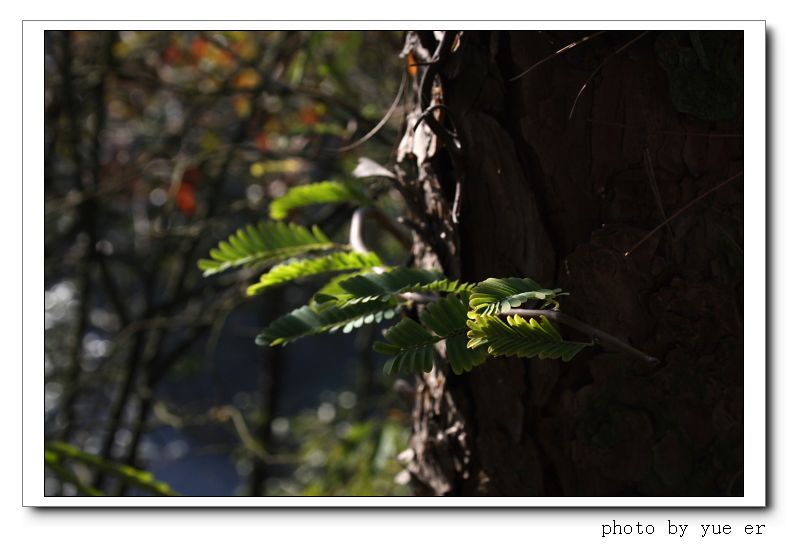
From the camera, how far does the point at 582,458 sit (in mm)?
844

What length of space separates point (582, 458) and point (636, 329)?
15 centimetres

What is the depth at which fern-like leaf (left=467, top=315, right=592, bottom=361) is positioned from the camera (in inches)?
25.6

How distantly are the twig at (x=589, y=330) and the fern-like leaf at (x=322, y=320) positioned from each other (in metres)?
0.13

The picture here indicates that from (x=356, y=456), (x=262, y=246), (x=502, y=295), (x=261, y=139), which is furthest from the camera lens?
(x=261, y=139)

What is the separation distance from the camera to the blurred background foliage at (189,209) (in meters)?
1.90

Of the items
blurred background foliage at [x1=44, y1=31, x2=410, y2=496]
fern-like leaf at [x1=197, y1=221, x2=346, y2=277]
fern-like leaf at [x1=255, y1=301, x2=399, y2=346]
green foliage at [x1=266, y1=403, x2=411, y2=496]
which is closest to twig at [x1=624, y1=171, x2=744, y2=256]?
fern-like leaf at [x1=255, y1=301, x2=399, y2=346]

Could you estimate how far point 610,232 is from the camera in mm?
795

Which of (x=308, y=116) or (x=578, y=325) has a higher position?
(x=308, y=116)

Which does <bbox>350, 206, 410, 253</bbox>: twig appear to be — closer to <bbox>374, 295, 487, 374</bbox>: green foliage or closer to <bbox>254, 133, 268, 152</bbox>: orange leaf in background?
<bbox>374, 295, 487, 374</bbox>: green foliage

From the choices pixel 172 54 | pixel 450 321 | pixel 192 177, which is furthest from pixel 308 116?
pixel 450 321

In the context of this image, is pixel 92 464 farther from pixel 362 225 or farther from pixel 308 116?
pixel 308 116

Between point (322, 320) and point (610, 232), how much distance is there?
0.97 feet
